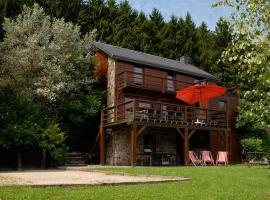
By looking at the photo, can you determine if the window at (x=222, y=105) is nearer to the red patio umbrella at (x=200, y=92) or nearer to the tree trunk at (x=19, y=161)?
the red patio umbrella at (x=200, y=92)

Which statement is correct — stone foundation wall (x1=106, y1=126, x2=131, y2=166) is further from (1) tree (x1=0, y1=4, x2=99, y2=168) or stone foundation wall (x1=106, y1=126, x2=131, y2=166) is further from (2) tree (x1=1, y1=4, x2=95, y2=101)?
(2) tree (x1=1, y1=4, x2=95, y2=101)

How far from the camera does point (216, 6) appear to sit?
8734mm

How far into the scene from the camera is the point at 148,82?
26328mm

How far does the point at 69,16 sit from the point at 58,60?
12708 millimetres

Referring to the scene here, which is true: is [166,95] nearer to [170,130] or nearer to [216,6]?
[170,130]

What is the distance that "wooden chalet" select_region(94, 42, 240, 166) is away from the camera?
76.4 feet

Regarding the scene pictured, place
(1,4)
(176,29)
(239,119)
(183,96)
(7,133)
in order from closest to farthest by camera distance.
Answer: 1. (7,133)
2. (183,96)
3. (239,119)
4. (1,4)
5. (176,29)

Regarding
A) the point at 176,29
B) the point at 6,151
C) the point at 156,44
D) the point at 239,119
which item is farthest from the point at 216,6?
the point at 176,29

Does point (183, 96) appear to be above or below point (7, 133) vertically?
above

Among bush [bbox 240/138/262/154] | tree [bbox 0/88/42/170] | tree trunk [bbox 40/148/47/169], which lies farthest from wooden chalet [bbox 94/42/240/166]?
tree [bbox 0/88/42/170]

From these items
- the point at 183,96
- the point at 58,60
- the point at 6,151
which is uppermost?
the point at 58,60

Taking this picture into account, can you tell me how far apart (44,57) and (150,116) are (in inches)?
292

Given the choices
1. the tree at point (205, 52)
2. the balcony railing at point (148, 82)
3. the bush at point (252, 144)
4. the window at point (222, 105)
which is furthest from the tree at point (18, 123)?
the tree at point (205, 52)

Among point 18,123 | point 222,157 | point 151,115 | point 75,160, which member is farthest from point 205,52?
point 18,123
